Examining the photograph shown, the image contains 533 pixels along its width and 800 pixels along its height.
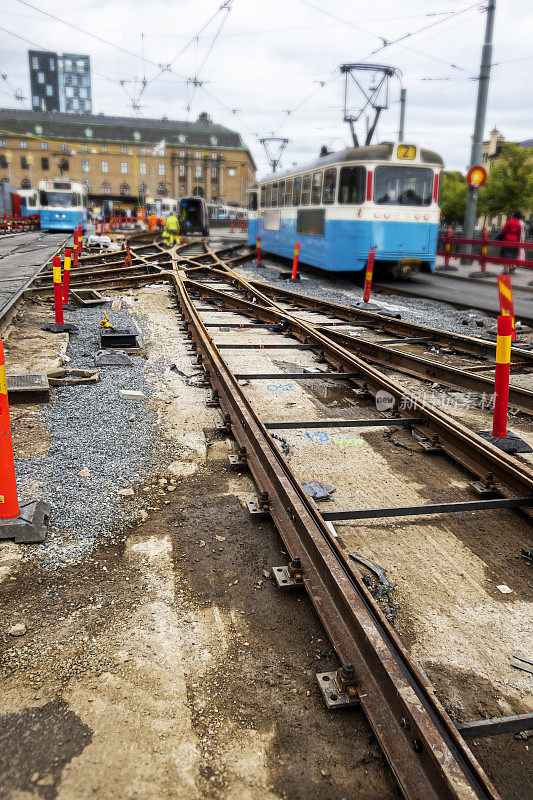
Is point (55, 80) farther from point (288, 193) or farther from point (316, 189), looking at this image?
point (316, 189)

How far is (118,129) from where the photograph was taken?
102 meters

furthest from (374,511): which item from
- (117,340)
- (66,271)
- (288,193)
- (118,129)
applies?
(118,129)

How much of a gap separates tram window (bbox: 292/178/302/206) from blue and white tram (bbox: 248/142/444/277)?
43.3 inches

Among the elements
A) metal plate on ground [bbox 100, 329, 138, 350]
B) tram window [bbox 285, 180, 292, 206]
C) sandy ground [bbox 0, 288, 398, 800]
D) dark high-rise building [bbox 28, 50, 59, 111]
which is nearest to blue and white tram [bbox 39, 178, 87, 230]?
tram window [bbox 285, 180, 292, 206]

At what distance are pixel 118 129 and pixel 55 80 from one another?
81137 millimetres

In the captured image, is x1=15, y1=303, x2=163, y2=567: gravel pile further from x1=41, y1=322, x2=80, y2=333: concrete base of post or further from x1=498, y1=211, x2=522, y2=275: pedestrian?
x1=498, y1=211, x2=522, y2=275: pedestrian

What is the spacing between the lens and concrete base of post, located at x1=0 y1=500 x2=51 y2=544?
323 centimetres

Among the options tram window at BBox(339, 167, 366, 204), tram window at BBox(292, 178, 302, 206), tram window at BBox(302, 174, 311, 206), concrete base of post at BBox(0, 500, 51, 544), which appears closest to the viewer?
concrete base of post at BBox(0, 500, 51, 544)

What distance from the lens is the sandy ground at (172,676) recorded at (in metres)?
1.93

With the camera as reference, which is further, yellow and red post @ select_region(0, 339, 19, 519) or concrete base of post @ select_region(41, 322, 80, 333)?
concrete base of post @ select_region(41, 322, 80, 333)

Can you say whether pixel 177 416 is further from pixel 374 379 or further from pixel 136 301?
pixel 136 301

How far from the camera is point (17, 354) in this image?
7.43 meters

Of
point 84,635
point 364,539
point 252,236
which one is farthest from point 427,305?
point 252,236

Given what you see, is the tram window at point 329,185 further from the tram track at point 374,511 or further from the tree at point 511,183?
the tree at point 511,183
